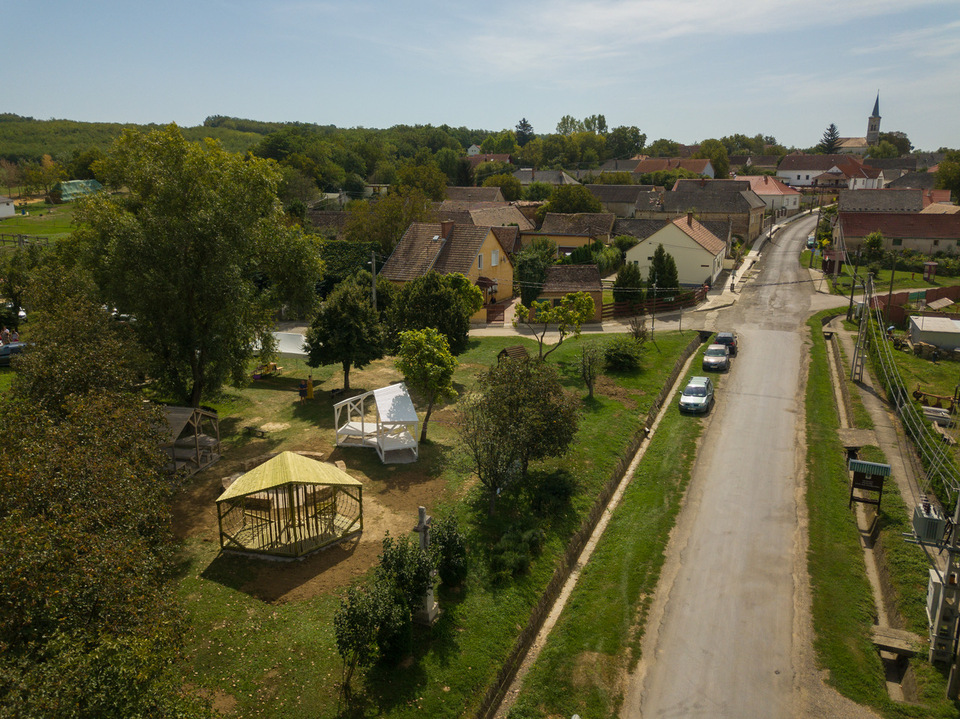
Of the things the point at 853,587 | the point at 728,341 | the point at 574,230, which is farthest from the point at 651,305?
the point at 853,587

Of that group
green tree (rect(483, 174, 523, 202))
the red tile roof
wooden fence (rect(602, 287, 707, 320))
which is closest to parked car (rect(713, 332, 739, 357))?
wooden fence (rect(602, 287, 707, 320))

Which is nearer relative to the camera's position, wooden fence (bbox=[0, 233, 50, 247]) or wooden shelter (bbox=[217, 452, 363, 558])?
wooden shelter (bbox=[217, 452, 363, 558])

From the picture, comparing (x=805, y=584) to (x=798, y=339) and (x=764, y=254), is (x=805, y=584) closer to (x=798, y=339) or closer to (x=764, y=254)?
(x=798, y=339)

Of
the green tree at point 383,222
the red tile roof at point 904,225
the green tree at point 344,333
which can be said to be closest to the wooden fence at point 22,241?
the green tree at point 383,222

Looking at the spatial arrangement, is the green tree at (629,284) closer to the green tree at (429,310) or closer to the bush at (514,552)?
the green tree at (429,310)

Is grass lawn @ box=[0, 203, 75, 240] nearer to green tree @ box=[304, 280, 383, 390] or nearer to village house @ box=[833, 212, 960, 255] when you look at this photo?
green tree @ box=[304, 280, 383, 390]

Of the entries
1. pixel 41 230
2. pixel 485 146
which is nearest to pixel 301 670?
pixel 41 230

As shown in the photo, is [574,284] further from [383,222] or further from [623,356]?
[383,222]
